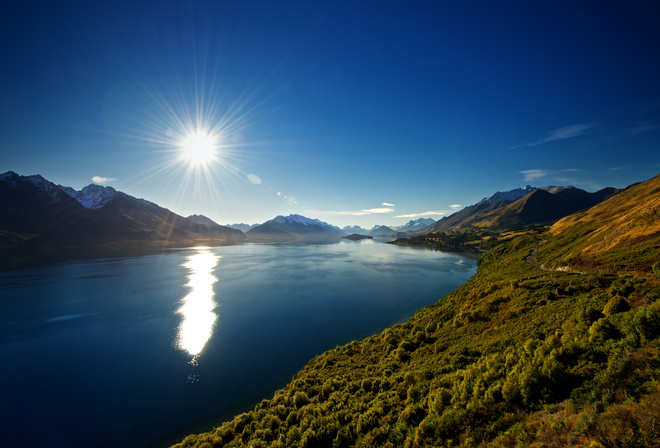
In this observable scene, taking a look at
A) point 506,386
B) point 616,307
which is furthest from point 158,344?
point 616,307

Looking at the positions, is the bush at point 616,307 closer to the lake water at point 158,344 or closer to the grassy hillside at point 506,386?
the grassy hillside at point 506,386

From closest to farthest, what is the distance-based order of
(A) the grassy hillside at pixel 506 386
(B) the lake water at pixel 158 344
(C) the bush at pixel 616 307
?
(A) the grassy hillside at pixel 506 386 < (C) the bush at pixel 616 307 < (B) the lake water at pixel 158 344

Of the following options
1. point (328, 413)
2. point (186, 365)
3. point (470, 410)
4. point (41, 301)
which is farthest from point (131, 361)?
point (41, 301)

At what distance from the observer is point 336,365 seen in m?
24.8

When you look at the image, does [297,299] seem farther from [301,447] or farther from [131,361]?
[301,447]

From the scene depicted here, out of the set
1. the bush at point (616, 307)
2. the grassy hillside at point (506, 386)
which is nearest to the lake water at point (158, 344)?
the grassy hillside at point (506, 386)

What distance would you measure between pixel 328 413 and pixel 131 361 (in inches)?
1244

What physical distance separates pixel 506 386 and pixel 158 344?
44.7 metres

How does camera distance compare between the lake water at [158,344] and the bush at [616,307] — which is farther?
the lake water at [158,344]

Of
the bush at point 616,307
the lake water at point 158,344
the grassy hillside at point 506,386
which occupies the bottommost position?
the lake water at point 158,344

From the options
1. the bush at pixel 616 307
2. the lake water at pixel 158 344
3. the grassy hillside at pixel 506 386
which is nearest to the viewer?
the grassy hillside at pixel 506 386

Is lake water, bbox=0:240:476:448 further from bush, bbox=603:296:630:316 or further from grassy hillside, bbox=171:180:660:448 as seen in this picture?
bush, bbox=603:296:630:316

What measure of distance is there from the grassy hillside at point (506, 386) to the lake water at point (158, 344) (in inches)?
322

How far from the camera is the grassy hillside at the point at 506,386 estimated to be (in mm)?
7838
